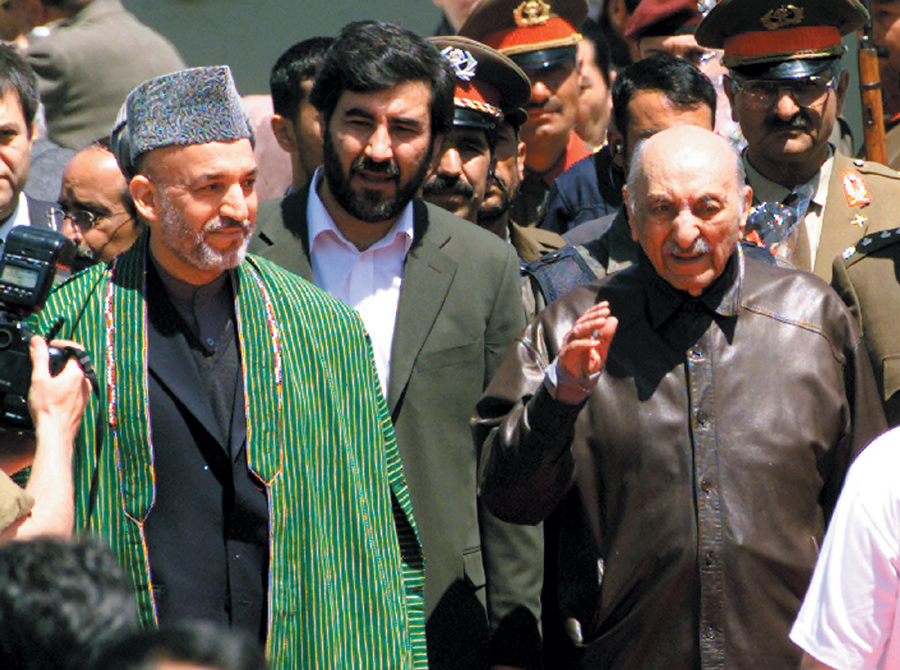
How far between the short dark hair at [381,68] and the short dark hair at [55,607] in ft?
8.96

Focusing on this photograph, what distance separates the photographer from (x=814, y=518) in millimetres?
3930

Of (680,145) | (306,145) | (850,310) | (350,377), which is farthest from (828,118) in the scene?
(350,377)

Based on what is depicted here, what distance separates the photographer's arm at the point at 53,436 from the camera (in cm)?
331

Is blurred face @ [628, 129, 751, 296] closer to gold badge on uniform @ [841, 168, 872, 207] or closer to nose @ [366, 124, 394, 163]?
nose @ [366, 124, 394, 163]

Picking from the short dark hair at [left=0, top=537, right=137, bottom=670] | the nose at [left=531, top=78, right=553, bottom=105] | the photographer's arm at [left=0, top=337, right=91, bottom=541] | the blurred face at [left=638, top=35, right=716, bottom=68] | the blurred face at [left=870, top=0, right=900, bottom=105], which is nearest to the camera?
the short dark hair at [left=0, top=537, right=137, bottom=670]

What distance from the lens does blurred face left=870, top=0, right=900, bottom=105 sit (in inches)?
273

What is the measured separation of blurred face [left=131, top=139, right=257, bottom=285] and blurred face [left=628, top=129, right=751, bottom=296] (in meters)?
1.01

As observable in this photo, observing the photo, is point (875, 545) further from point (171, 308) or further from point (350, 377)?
point (171, 308)

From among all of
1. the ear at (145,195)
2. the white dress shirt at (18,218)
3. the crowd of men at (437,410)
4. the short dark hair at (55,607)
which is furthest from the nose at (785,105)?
the short dark hair at (55,607)

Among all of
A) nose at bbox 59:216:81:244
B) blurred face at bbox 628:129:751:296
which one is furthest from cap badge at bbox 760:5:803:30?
nose at bbox 59:216:81:244

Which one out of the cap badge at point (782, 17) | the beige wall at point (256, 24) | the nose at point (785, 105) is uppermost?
the cap badge at point (782, 17)

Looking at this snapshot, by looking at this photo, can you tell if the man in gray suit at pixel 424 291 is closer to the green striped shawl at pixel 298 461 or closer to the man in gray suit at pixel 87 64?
the green striped shawl at pixel 298 461

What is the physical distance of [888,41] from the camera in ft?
22.9

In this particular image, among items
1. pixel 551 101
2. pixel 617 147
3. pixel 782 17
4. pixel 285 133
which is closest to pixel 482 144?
pixel 617 147
